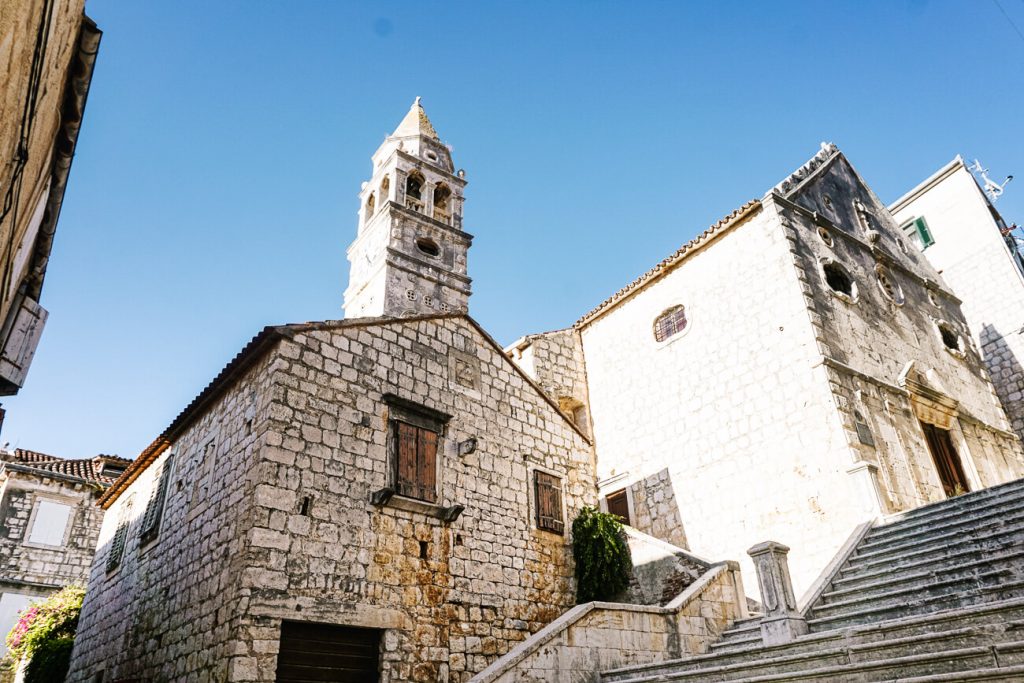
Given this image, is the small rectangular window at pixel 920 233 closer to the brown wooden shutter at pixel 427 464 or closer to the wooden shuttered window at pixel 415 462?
the brown wooden shutter at pixel 427 464

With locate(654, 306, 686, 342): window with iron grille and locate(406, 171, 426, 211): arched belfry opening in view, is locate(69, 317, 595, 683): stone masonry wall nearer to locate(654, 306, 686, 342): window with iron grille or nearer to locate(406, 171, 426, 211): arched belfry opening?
locate(654, 306, 686, 342): window with iron grille

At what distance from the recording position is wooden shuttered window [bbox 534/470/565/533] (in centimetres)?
1164

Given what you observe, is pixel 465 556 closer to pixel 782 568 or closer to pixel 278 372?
pixel 278 372

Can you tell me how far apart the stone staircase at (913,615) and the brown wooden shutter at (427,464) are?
3674mm

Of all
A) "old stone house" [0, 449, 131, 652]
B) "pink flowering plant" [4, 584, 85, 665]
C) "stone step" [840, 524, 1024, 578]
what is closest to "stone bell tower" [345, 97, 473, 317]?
"pink flowering plant" [4, 584, 85, 665]

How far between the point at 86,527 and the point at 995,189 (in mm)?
32198

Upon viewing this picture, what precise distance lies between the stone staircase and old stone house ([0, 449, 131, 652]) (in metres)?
17.8

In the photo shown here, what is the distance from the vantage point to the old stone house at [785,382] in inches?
455

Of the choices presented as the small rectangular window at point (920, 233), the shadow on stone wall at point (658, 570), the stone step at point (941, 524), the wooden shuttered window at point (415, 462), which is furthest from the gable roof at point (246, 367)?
the small rectangular window at point (920, 233)

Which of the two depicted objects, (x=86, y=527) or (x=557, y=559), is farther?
(x=86, y=527)

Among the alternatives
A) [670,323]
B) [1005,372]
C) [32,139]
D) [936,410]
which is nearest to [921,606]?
[936,410]

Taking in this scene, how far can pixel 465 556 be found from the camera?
10047 mm

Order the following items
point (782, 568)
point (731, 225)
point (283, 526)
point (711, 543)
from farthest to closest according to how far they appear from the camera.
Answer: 1. point (731, 225)
2. point (711, 543)
3. point (283, 526)
4. point (782, 568)

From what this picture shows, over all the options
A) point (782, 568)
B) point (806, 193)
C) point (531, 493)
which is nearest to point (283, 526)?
point (531, 493)
